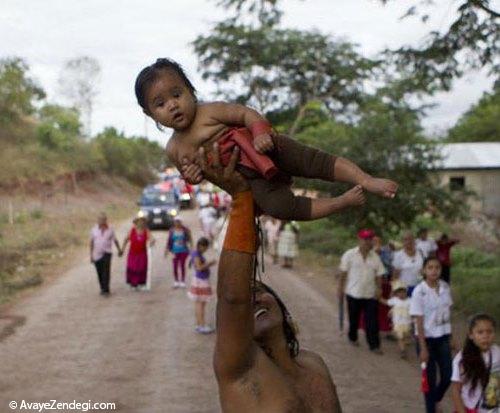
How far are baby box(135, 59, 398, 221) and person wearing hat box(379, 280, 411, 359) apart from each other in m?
7.36

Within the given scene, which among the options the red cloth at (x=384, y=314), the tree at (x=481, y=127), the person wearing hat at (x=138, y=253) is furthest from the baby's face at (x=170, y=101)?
the tree at (x=481, y=127)

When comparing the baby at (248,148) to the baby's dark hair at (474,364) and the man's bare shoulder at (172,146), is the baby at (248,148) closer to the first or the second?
the man's bare shoulder at (172,146)

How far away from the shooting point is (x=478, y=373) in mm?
4988

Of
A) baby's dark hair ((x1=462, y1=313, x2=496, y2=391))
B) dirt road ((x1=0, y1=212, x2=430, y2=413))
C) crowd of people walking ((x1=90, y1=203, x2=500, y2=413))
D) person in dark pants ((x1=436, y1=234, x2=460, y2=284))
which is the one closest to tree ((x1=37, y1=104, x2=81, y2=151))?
crowd of people walking ((x1=90, y1=203, x2=500, y2=413))

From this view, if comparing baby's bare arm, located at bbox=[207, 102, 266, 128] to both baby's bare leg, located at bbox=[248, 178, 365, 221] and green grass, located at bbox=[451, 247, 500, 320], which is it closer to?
baby's bare leg, located at bbox=[248, 178, 365, 221]

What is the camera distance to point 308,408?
106 inches

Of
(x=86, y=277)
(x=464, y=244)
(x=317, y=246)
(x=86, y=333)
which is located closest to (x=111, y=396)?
(x=86, y=333)

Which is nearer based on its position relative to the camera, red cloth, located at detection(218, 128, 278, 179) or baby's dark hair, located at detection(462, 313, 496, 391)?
red cloth, located at detection(218, 128, 278, 179)

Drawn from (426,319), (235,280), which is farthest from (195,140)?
(426,319)

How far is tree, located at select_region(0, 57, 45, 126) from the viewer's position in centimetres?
3888

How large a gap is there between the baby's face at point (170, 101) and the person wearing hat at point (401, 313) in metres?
7.56

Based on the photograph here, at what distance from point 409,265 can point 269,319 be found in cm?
755

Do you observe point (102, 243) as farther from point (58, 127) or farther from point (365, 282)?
point (58, 127)

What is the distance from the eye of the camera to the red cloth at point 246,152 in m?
2.50
